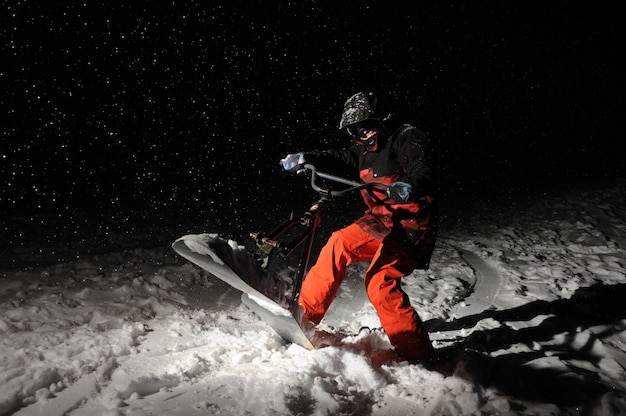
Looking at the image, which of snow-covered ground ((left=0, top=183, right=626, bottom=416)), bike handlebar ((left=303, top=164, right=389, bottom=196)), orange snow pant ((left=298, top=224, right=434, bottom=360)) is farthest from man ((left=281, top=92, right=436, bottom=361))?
snow-covered ground ((left=0, top=183, right=626, bottom=416))

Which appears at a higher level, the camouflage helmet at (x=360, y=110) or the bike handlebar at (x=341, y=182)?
the camouflage helmet at (x=360, y=110)

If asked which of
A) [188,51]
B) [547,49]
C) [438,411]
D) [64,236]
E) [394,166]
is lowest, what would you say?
[64,236]

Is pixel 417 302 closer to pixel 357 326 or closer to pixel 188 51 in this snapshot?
pixel 357 326

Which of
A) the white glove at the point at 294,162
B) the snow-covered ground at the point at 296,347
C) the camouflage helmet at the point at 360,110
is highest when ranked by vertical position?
the camouflage helmet at the point at 360,110

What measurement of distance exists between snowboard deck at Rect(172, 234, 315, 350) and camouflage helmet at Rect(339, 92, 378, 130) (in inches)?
51.3

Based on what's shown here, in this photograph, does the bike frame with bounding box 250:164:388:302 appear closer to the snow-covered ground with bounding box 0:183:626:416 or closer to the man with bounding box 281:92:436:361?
the man with bounding box 281:92:436:361

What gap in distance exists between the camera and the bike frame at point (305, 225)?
8.66ft

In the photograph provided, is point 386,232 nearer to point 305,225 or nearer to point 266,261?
point 305,225

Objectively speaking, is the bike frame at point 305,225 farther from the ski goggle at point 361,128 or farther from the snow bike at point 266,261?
the ski goggle at point 361,128

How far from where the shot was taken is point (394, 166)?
10.0 ft

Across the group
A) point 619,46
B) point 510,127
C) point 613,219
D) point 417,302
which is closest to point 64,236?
point 417,302

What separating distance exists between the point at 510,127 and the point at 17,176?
32039 millimetres

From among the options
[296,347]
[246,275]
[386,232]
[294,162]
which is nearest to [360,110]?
[294,162]

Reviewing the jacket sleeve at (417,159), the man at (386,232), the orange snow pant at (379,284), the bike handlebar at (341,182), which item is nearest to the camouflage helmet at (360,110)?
the man at (386,232)
